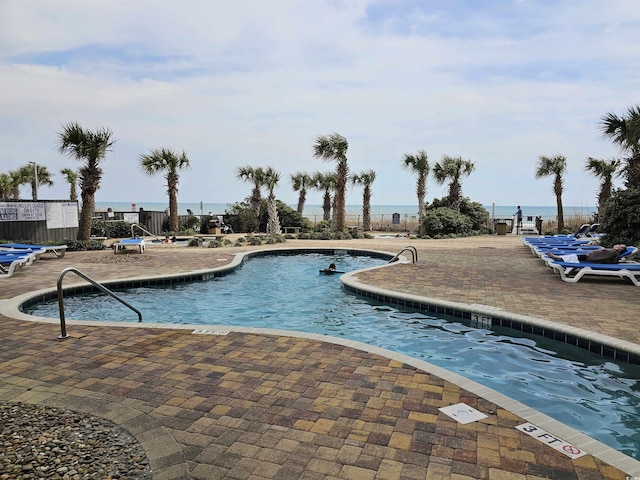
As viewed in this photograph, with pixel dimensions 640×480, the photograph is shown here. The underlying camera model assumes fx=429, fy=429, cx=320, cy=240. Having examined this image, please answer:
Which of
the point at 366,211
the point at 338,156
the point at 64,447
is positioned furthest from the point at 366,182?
the point at 64,447

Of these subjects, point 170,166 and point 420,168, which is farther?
point 420,168

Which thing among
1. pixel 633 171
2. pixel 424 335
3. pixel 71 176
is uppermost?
pixel 71 176

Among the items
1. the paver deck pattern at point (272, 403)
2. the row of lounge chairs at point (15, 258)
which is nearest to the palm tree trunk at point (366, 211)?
the row of lounge chairs at point (15, 258)

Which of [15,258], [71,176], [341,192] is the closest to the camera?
[15,258]

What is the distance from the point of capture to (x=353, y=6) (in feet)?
34.8

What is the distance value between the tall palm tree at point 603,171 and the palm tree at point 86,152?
25699 mm

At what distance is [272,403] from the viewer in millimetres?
3516

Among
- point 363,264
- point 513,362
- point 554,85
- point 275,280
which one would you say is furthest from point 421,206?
point 513,362

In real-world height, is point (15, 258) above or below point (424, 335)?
above

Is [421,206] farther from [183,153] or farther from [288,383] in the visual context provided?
[288,383]

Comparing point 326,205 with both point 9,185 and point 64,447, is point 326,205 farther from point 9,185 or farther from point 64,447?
point 64,447

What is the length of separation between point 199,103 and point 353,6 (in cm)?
1180

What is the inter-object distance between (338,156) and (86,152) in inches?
502

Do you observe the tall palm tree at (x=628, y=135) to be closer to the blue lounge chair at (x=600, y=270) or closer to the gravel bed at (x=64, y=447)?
the blue lounge chair at (x=600, y=270)
